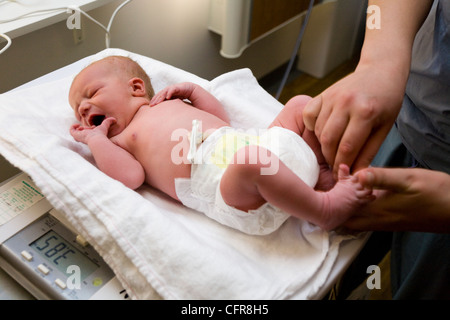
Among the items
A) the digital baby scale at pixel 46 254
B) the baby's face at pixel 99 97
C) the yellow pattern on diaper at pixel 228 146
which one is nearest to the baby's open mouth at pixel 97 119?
the baby's face at pixel 99 97

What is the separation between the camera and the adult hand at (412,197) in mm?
646

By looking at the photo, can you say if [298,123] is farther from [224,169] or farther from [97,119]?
[97,119]

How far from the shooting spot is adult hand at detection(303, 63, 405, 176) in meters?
0.69

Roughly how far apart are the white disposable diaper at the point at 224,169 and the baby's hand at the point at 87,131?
230mm

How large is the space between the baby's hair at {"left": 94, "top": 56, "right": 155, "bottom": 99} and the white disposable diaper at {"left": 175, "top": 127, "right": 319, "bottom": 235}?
32 cm

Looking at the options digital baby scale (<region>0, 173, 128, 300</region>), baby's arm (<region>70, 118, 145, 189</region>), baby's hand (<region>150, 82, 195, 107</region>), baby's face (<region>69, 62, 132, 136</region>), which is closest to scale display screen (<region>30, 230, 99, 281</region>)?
digital baby scale (<region>0, 173, 128, 300</region>)

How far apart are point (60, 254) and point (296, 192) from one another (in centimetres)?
45

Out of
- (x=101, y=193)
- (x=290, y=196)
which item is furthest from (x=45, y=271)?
A: (x=290, y=196)

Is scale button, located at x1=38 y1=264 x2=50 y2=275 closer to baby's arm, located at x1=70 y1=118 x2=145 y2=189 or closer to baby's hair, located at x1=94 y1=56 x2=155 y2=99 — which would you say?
baby's arm, located at x1=70 y1=118 x2=145 y2=189

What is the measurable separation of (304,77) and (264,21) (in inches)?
28.8

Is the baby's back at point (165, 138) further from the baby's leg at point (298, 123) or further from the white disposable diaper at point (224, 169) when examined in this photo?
the baby's leg at point (298, 123)

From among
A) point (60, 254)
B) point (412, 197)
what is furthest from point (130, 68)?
point (412, 197)

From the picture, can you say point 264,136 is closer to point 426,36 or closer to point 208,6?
point 426,36
